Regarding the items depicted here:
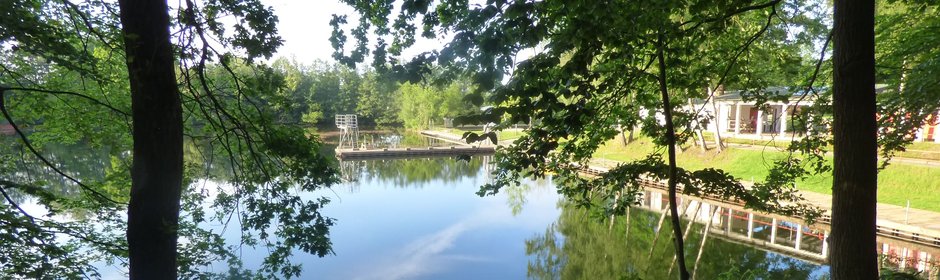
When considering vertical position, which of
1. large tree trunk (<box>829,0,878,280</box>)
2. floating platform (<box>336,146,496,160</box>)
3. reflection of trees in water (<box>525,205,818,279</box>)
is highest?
large tree trunk (<box>829,0,878,280</box>)

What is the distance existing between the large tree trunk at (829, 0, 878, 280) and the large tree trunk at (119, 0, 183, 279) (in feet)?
10.0

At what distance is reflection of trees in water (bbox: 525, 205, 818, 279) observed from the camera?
1059 cm

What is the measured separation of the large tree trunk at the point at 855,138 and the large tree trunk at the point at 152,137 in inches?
120

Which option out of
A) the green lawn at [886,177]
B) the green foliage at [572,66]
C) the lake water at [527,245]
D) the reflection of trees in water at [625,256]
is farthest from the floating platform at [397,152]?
the green foliage at [572,66]

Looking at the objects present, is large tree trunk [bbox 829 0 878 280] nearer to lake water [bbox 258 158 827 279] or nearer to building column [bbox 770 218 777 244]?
lake water [bbox 258 158 827 279]

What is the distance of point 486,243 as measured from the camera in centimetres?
1328

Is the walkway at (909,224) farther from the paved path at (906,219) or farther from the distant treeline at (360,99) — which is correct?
the distant treeline at (360,99)

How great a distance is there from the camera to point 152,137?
238 cm

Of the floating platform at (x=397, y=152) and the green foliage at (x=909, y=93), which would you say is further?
the floating platform at (x=397, y=152)

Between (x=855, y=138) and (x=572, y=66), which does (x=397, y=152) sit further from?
(x=855, y=138)

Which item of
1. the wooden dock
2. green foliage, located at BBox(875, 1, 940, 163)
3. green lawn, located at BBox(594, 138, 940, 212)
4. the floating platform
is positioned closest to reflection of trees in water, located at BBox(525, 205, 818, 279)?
the wooden dock

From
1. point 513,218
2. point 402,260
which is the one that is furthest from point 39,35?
point 513,218

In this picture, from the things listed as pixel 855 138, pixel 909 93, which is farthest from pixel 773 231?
pixel 855 138

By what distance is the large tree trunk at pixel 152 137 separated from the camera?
7.63ft
